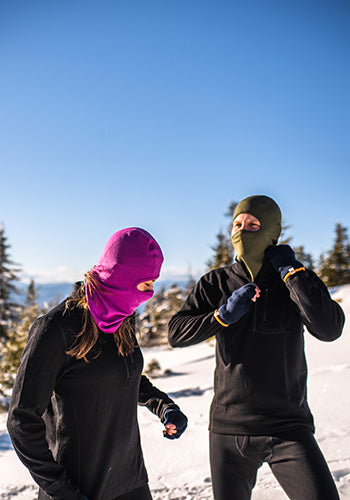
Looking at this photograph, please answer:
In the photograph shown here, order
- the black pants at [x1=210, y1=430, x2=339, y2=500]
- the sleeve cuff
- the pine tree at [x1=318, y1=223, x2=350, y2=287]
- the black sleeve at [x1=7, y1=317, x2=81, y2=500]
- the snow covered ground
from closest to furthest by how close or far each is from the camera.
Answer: the black sleeve at [x1=7, y1=317, x2=81, y2=500] < the black pants at [x1=210, y1=430, x2=339, y2=500] < the sleeve cuff < the snow covered ground < the pine tree at [x1=318, y1=223, x2=350, y2=287]

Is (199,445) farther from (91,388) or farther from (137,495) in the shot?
(91,388)

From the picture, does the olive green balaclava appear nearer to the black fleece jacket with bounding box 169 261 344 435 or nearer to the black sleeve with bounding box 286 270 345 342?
the black fleece jacket with bounding box 169 261 344 435

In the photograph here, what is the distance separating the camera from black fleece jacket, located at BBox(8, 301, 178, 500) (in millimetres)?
1684

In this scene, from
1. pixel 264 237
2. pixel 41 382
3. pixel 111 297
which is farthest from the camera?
pixel 264 237

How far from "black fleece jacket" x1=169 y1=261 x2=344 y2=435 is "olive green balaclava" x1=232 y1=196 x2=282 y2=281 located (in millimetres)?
124

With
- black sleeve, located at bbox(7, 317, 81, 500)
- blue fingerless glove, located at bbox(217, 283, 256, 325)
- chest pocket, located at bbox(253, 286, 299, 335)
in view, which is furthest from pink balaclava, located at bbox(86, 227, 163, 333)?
chest pocket, located at bbox(253, 286, 299, 335)

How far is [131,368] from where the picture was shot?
6.87 ft

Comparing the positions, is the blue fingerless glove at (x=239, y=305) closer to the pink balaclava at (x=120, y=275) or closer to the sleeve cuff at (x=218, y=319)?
the sleeve cuff at (x=218, y=319)

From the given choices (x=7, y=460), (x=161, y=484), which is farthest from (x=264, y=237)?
(x=7, y=460)

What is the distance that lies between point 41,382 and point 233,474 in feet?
4.46

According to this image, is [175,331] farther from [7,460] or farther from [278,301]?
[7,460]

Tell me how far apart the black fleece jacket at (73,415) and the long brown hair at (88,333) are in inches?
1.2

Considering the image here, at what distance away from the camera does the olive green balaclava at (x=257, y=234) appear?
8.85 feet

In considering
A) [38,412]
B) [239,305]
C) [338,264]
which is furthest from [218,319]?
[338,264]
